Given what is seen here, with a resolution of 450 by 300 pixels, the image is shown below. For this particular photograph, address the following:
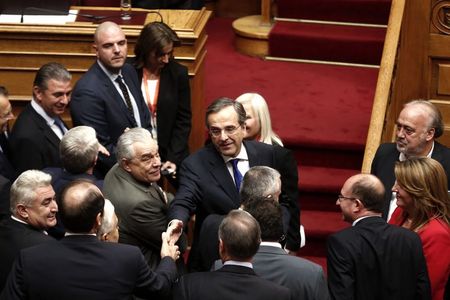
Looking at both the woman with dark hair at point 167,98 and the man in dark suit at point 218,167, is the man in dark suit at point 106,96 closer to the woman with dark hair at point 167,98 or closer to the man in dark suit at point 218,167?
the woman with dark hair at point 167,98

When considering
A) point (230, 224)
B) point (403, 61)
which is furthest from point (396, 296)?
point (403, 61)

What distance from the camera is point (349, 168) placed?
7086 millimetres

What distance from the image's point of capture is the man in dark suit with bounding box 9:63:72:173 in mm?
5453

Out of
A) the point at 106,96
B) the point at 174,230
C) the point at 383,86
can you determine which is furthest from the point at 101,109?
the point at 383,86

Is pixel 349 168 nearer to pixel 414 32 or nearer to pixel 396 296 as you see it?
pixel 414 32

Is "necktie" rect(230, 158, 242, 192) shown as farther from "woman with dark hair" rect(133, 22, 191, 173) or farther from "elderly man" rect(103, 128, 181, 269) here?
"woman with dark hair" rect(133, 22, 191, 173)

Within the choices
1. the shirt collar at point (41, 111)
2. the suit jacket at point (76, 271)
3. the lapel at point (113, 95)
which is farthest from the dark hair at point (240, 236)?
the lapel at point (113, 95)

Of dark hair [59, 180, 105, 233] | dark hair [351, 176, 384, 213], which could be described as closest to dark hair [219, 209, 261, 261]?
dark hair [59, 180, 105, 233]

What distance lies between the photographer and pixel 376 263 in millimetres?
4586

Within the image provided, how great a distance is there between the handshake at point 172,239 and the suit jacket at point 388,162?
136cm

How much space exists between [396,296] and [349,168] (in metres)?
2.54

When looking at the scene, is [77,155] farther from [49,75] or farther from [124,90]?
[124,90]

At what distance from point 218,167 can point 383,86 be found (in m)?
1.61

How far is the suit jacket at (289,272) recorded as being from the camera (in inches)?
165
